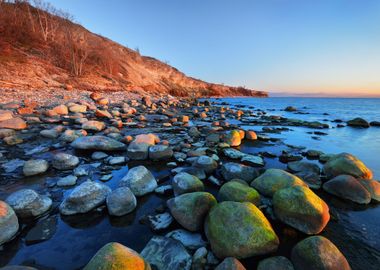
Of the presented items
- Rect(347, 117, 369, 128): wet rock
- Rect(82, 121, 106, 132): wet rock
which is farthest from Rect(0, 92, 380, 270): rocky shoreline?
Rect(347, 117, 369, 128): wet rock

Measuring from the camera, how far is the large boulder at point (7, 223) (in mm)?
2566

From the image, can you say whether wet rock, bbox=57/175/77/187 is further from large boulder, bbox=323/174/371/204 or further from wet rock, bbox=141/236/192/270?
large boulder, bbox=323/174/371/204

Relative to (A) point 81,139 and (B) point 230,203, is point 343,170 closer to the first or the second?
(B) point 230,203

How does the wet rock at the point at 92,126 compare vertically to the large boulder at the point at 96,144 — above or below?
above

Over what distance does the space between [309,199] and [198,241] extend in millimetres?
1905

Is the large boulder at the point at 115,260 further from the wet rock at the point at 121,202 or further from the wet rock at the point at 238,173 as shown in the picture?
the wet rock at the point at 238,173

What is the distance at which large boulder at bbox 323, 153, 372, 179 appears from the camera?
15.7 feet

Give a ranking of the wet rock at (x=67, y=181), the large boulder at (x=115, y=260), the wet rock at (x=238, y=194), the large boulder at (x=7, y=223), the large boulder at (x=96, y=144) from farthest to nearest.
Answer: the large boulder at (x=96, y=144)
the wet rock at (x=67, y=181)
the wet rock at (x=238, y=194)
the large boulder at (x=7, y=223)
the large boulder at (x=115, y=260)

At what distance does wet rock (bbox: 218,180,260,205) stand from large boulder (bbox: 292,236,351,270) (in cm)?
109

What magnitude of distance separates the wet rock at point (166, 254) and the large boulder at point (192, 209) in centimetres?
36

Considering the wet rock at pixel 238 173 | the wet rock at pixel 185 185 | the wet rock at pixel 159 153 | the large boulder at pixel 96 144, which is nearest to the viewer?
the wet rock at pixel 185 185

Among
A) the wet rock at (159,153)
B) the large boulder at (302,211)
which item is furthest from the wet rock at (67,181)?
the large boulder at (302,211)

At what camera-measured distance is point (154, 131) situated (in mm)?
9719

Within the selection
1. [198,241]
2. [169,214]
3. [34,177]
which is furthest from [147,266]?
[34,177]
